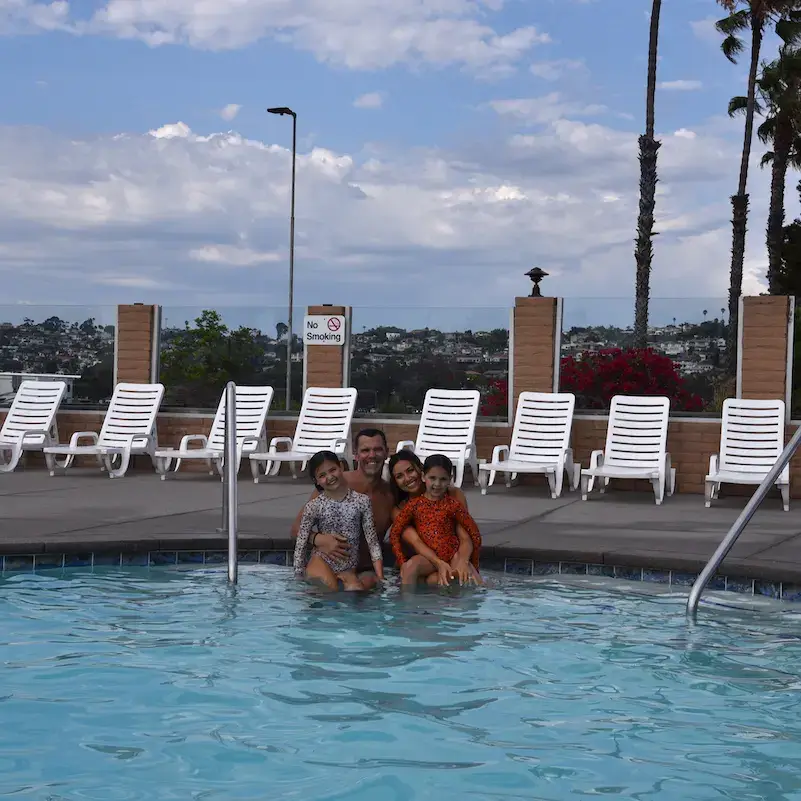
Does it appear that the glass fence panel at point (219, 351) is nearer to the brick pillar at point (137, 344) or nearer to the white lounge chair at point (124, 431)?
the brick pillar at point (137, 344)

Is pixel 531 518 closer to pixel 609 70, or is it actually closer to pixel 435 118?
pixel 609 70

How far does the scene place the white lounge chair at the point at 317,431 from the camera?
13516mm

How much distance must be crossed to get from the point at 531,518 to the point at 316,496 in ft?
9.97

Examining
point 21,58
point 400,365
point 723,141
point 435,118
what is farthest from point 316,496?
point 723,141

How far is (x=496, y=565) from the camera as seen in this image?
848 cm

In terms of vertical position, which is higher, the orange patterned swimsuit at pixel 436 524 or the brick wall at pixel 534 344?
the brick wall at pixel 534 344

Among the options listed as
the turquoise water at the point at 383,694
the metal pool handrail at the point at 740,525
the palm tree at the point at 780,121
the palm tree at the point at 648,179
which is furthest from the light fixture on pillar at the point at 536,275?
the palm tree at the point at 780,121

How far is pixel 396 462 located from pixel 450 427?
5.50 m

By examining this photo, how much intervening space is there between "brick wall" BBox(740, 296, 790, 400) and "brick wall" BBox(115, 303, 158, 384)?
709 cm

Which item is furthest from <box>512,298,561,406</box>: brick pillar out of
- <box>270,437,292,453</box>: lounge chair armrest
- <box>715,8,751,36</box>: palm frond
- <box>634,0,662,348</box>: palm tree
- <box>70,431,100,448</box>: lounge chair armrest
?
<box>715,8,751,36</box>: palm frond

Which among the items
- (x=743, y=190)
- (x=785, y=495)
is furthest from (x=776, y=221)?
(x=785, y=495)

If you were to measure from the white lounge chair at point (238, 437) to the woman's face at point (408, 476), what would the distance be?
18.1 feet

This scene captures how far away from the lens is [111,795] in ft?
15.5

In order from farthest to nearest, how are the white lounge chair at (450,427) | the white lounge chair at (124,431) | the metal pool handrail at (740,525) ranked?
1. the white lounge chair at (124,431)
2. the white lounge chair at (450,427)
3. the metal pool handrail at (740,525)
